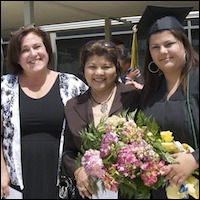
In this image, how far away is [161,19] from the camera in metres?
2.11

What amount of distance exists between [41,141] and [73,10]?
19.8ft

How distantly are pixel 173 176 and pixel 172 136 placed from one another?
20 cm

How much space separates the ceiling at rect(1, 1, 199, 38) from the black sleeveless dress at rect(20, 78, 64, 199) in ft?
15.2

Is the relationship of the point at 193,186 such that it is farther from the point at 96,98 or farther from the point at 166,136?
Answer: the point at 96,98

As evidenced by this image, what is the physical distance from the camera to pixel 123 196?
6.71 ft

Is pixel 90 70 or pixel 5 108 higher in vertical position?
pixel 90 70

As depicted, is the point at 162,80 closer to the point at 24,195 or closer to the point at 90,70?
the point at 90,70

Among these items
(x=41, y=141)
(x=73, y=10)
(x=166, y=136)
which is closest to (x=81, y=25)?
(x=73, y=10)

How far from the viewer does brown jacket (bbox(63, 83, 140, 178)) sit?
2.23 meters

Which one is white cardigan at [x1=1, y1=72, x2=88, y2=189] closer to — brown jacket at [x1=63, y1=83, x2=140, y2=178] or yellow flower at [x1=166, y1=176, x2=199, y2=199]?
brown jacket at [x1=63, y1=83, x2=140, y2=178]

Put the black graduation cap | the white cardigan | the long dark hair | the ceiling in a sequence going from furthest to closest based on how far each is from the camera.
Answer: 1. the ceiling
2. the white cardigan
3. the black graduation cap
4. the long dark hair

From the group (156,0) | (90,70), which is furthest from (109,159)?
(156,0)

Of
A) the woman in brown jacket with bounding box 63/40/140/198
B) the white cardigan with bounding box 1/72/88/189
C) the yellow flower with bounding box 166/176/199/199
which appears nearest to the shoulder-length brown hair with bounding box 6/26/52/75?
the white cardigan with bounding box 1/72/88/189

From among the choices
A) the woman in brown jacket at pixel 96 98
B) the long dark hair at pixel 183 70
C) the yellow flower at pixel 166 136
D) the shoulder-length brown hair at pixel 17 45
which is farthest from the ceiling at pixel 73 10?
the yellow flower at pixel 166 136
